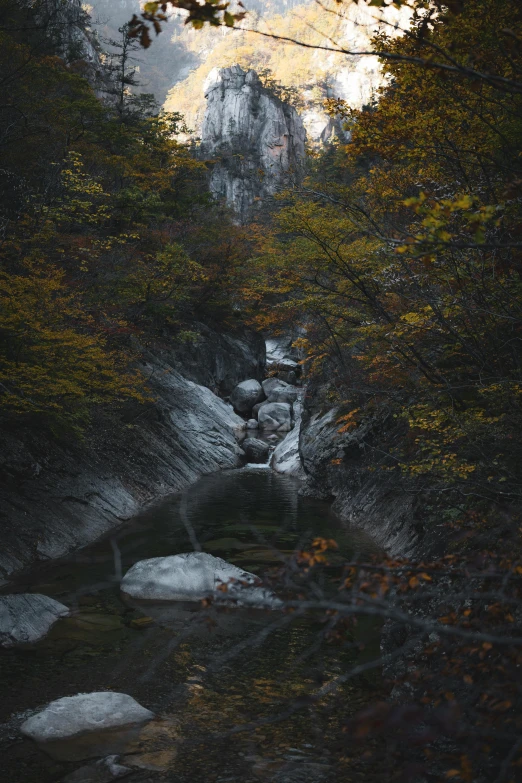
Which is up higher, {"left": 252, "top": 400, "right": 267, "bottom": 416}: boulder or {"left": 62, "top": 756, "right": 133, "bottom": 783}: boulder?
{"left": 252, "top": 400, "right": 267, "bottom": 416}: boulder

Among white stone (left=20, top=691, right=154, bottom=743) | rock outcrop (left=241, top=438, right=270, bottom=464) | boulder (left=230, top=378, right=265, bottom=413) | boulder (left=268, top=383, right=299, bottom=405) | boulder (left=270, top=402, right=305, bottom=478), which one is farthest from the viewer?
boulder (left=268, top=383, right=299, bottom=405)

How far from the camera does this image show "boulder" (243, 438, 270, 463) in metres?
27.8

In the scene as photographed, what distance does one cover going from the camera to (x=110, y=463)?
54.7ft

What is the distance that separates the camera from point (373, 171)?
11.4 metres

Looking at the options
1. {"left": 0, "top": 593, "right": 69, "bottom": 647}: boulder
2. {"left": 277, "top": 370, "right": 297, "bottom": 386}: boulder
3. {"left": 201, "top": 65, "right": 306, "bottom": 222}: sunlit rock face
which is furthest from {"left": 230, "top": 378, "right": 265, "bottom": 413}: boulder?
{"left": 201, "top": 65, "right": 306, "bottom": 222}: sunlit rock face

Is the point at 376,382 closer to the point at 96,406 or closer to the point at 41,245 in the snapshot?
the point at 96,406

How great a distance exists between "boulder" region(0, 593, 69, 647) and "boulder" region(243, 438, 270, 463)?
19119 millimetres

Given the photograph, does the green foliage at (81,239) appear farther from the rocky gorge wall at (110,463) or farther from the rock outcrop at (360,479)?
the rock outcrop at (360,479)

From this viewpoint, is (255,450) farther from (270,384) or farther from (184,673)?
(184,673)

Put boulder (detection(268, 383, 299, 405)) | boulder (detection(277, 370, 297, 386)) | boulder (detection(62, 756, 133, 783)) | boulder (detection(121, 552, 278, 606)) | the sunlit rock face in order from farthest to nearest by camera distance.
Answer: the sunlit rock face, boulder (detection(277, 370, 297, 386)), boulder (detection(268, 383, 299, 405)), boulder (detection(121, 552, 278, 606)), boulder (detection(62, 756, 133, 783))

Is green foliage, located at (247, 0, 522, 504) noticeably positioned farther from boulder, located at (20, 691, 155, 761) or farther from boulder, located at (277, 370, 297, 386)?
boulder, located at (277, 370, 297, 386)

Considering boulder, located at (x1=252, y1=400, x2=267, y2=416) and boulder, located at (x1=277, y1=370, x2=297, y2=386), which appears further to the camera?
boulder, located at (x1=277, y1=370, x2=297, y2=386)

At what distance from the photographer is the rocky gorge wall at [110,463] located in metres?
11.7

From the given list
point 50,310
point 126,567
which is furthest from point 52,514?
point 50,310
